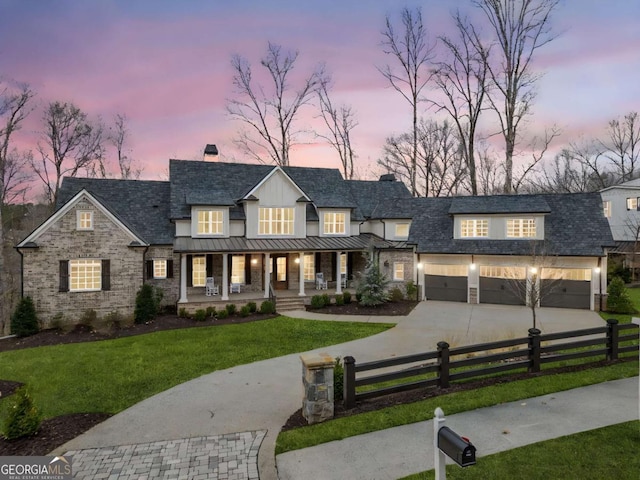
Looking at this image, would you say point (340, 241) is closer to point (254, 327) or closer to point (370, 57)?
point (254, 327)

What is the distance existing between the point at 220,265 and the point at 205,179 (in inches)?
220

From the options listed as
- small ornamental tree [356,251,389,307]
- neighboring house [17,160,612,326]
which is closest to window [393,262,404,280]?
neighboring house [17,160,612,326]

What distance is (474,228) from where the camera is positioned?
21.2 metres

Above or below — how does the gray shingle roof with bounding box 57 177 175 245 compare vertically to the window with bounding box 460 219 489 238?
above

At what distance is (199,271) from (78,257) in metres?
5.92

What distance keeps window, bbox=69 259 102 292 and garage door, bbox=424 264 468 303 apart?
17843 millimetres

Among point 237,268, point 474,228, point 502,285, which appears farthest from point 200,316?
point 502,285

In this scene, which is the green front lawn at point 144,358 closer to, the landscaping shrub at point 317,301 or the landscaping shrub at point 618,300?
the landscaping shrub at point 317,301

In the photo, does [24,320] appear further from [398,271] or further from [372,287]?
[398,271]

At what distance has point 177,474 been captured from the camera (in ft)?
17.6

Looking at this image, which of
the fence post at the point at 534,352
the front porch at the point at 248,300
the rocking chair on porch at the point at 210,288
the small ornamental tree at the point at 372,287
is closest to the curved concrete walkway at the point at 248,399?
the fence post at the point at 534,352

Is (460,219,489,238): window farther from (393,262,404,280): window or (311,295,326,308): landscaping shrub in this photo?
(311,295,326,308): landscaping shrub

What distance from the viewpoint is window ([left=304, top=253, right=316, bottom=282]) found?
22906 mm

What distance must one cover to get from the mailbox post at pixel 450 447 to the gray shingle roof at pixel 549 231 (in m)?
16.9
